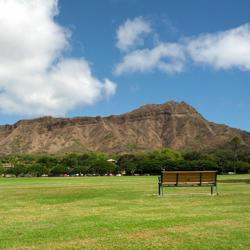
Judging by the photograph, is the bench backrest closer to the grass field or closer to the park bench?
the park bench

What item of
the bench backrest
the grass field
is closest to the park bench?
the bench backrest

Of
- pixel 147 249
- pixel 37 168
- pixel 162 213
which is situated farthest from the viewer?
pixel 37 168

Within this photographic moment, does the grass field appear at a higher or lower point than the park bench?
lower

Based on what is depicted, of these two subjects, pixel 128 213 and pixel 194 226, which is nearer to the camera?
pixel 194 226

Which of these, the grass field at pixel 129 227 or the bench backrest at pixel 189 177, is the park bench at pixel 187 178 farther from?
the grass field at pixel 129 227

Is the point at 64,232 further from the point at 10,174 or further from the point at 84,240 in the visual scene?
the point at 10,174

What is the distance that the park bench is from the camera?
78.3 ft

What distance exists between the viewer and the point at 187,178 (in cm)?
2408

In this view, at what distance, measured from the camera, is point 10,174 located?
452 feet

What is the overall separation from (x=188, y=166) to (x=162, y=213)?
10224 centimetres

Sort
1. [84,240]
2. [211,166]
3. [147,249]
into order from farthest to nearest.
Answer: [211,166] → [84,240] → [147,249]

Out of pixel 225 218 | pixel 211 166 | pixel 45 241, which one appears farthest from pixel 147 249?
pixel 211 166

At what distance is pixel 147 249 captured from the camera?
9.39 metres

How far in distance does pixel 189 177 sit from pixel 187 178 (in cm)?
11
